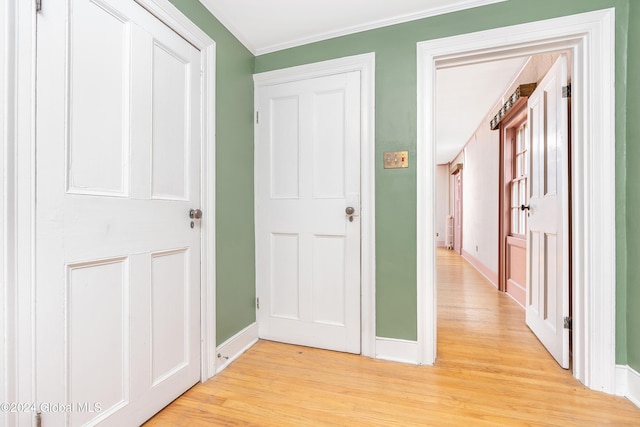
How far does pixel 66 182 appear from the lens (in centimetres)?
106

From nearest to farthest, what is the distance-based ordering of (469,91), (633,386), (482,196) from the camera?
(633,386) → (469,91) → (482,196)

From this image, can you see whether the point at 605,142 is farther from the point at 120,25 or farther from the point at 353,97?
the point at 120,25

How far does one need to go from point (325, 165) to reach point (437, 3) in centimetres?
117

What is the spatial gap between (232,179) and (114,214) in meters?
0.83

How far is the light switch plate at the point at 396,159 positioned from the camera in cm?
189

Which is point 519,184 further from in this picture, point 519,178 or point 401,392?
point 401,392

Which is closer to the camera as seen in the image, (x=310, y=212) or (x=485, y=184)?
(x=310, y=212)

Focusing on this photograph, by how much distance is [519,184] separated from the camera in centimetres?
335

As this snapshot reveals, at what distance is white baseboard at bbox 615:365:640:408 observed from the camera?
1.45m

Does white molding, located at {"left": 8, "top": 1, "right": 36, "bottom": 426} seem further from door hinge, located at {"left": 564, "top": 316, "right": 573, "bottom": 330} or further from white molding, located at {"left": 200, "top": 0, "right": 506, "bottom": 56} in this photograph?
door hinge, located at {"left": 564, "top": 316, "right": 573, "bottom": 330}

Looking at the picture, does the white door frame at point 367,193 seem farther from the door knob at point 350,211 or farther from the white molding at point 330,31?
the white molding at point 330,31

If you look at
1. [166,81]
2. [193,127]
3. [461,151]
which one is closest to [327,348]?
[193,127]

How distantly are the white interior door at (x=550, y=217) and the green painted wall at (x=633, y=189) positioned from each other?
0.28m

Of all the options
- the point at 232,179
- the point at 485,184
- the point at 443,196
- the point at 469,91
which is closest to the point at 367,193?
the point at 232,179
